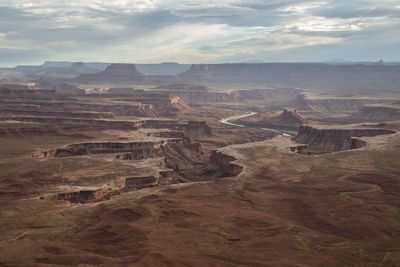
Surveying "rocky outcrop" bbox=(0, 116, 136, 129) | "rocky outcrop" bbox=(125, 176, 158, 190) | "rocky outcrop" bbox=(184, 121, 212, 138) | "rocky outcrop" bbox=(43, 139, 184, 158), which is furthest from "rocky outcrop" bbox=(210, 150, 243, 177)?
"rocky outcrop" bbox=(184, 121, 212, 138)

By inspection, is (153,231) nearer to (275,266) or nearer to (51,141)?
(275,266)

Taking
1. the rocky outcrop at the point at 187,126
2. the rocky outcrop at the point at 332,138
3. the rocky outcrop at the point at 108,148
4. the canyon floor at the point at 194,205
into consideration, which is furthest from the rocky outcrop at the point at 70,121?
the rocky outcrop at the point at 332,138

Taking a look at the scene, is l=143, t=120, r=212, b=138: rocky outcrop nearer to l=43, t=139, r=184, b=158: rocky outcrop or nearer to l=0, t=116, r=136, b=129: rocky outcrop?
l=0, t=116, r=136, b=129: rocky outcrop

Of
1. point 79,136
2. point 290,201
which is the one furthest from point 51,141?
point 290,201

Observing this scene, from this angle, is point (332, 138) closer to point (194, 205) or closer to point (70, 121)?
point (70, 121)

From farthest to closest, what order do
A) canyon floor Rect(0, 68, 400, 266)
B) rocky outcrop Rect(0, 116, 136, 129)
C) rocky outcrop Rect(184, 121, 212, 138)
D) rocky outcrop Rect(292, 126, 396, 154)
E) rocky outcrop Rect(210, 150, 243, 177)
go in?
rocky outcrop Rect(184, 121, 212, 138)
rocky outcrop Rect(0, 116, 136, 129)
rocky outcrop Rect(292, 126, 396, 154)
rocky outcrop Rect(210, 150, 243, 177)
canyon floor Rect(0, 68, 400, 266)

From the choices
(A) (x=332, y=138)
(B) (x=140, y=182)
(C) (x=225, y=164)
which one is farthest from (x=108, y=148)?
(A) (x=332, y=138)

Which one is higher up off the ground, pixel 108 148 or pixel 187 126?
pixel 108 148

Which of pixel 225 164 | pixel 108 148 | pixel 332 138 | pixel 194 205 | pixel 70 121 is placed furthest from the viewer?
pixel 70 121

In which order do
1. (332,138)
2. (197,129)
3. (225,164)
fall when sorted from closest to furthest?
1. (225,164)
2. (332,138)
3. (197,129)

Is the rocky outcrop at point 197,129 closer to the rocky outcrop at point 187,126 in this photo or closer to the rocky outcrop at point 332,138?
the rocky outcrop at point 187,126
